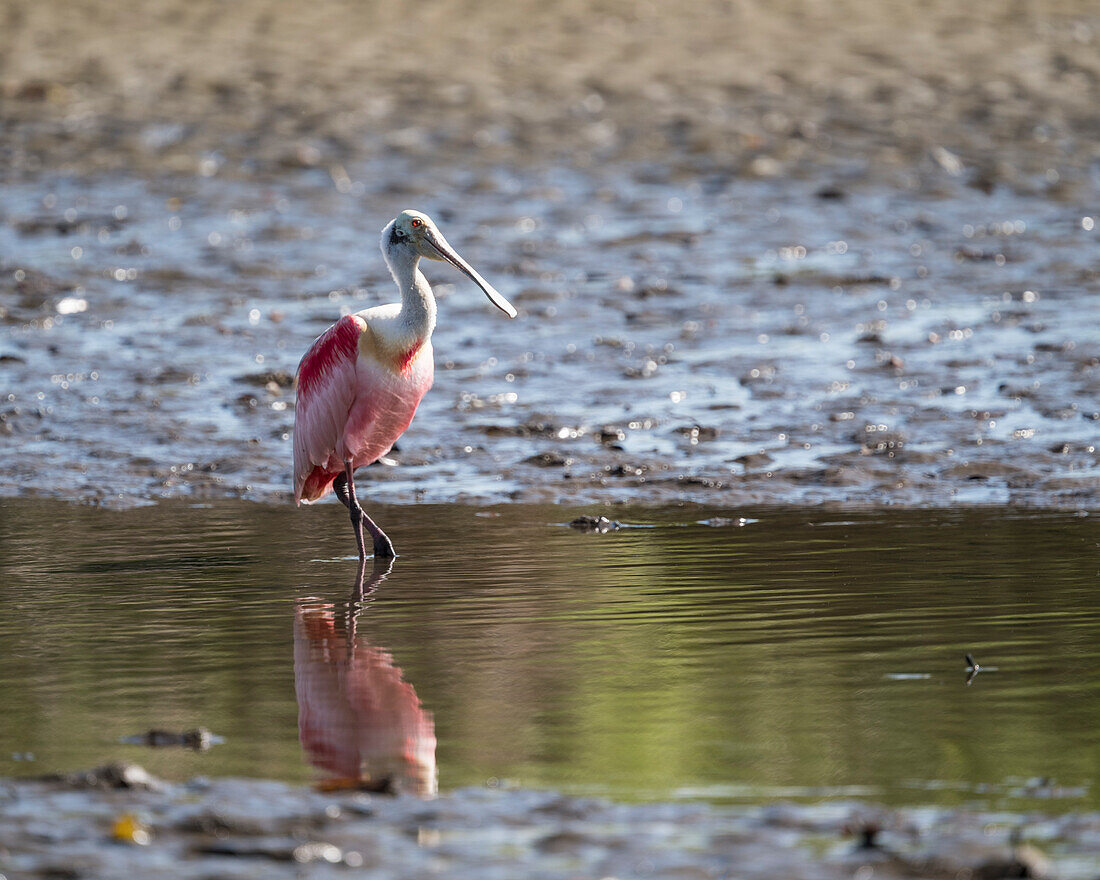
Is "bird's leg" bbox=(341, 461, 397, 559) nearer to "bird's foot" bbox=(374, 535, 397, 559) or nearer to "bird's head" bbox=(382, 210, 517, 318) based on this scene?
"bird's foot" bbox=(374, 535, 397, 559)

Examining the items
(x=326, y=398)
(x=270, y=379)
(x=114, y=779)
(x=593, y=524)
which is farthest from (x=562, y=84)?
(x=114, y=779)

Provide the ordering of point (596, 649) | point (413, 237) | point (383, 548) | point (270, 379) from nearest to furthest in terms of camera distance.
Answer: point (596, 649) < point (383, 548) < point (413, 237) < point (270, 379)

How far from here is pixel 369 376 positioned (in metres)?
8.27

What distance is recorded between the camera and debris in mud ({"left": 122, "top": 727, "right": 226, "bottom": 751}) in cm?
487

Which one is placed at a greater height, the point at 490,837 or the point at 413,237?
the point at 413,237

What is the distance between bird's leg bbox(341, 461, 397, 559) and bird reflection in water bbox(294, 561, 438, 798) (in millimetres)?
1151

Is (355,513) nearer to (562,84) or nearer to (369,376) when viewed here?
(369,376)

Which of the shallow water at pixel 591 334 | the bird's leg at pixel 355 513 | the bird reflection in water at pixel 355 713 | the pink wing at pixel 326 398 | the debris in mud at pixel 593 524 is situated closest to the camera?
the bird reflection in water at pixel 355 713

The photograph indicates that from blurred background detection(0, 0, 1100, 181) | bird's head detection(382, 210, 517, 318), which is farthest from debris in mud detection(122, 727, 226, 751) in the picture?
blurred background detection(0, 0, 1100, 181)

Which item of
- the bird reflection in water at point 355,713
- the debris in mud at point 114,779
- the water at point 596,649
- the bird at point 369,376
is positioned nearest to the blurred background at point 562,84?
the bird at point 369,376

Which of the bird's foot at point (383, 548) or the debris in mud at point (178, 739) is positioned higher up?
the debris in mud at point (178, 739)

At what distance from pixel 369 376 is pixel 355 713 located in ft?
10.4

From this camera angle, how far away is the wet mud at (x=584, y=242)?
9.85 m

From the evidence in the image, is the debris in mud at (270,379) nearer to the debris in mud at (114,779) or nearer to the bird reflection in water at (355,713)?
the bird reflection in water at (355,713)
